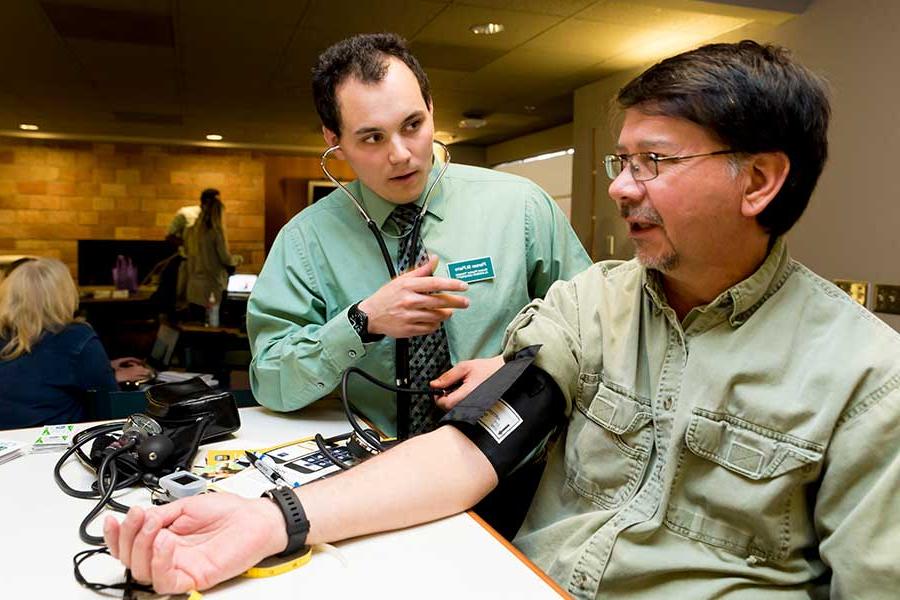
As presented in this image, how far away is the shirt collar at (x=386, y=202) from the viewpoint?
5.32 ft

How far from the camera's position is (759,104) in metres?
0.98

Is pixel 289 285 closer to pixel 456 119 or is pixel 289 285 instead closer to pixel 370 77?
pixel 370 77

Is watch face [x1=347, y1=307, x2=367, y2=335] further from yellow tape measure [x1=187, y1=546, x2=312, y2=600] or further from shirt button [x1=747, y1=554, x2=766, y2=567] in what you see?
shirt button [x1=747, y1=554, x2=766, y2=567]

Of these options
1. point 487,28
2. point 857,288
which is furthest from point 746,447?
point 487,28

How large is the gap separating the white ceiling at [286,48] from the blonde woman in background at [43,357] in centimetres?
205

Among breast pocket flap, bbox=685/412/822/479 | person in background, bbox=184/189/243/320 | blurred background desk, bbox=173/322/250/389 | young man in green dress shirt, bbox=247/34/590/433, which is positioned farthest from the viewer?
person in background, bbox=184/189/243/320

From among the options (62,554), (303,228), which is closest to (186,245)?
(303,228)

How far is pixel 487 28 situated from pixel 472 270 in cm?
305

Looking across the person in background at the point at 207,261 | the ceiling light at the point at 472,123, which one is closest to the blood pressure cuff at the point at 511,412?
the person in background at the point at 207,261

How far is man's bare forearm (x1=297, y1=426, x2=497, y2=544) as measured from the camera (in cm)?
91

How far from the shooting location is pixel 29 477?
115 cm

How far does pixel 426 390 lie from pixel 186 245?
699 centimetres

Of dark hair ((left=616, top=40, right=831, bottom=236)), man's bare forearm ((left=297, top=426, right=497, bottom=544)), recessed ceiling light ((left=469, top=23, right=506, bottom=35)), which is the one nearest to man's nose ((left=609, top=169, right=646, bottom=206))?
dark hair ((left=616, top=40, right=831, bottom=236))

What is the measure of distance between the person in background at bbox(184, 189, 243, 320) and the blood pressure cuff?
6.26 m
